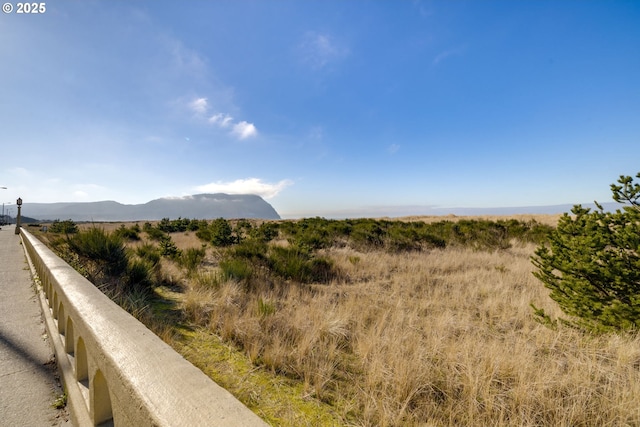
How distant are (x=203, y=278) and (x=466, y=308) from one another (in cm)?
540

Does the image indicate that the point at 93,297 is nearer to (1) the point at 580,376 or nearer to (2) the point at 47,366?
(2) the point at 47,366

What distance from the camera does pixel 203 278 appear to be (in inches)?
222

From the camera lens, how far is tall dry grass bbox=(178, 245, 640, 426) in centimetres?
221

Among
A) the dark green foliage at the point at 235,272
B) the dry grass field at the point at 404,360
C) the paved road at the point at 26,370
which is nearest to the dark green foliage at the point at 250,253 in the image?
the dark green foliage at the point at 235,272

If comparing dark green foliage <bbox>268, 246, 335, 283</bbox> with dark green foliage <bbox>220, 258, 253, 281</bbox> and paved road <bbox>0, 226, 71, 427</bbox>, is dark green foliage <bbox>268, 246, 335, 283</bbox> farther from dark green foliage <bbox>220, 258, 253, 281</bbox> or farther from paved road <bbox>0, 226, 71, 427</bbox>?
paved road <bbox>0, 226, 71, 427</bbox>

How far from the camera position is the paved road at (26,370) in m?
2.17

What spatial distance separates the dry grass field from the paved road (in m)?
1.02

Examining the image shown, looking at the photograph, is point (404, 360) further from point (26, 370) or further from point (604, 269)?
point (26, 370)

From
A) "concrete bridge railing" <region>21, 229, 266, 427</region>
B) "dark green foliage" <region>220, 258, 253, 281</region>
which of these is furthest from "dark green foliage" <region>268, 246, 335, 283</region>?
"concrete bridge railing" <region>21, 229, 266, 427</region>

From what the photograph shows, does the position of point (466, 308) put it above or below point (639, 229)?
below

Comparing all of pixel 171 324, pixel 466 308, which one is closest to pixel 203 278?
pixel 171 324

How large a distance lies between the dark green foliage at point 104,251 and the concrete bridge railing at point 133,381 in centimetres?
408

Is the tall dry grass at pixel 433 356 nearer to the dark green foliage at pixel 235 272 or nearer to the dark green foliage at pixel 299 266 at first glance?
the dark green foliage at pixel 235 272

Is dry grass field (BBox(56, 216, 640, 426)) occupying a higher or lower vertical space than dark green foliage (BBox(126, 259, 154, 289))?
lower
